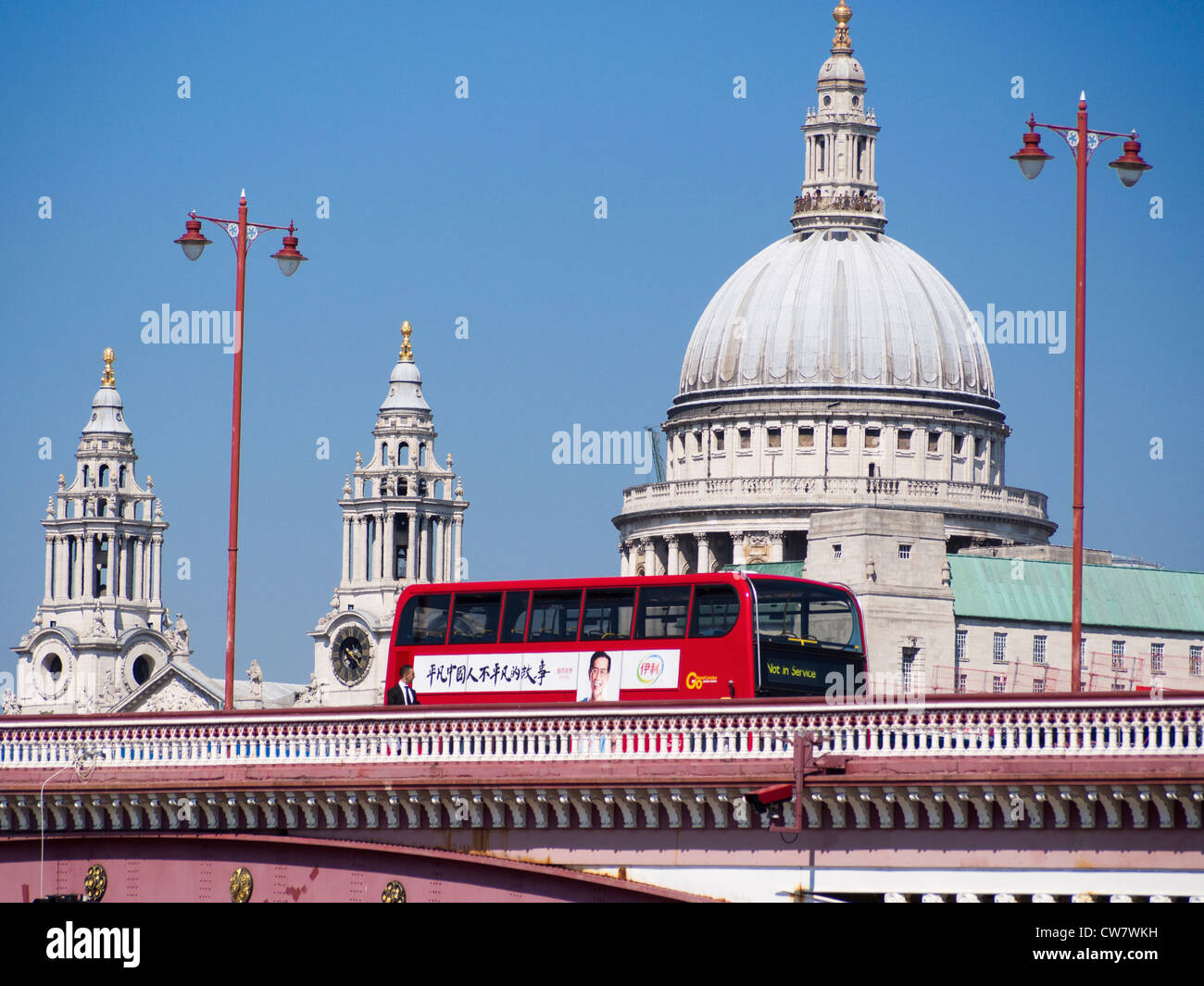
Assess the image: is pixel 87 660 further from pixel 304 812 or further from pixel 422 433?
pixel 304 812

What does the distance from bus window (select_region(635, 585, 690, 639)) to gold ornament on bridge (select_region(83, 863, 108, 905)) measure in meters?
11.4

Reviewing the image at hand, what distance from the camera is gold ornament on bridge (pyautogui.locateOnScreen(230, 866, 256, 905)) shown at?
5369cm

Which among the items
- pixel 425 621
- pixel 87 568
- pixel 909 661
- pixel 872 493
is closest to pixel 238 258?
pixel 425 621

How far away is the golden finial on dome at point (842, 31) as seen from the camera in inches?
6544

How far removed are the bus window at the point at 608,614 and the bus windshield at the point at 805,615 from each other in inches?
107

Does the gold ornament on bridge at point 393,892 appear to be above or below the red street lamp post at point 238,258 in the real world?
below

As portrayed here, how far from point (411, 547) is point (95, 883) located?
11206 centimetres

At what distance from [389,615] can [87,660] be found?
28.1 meters

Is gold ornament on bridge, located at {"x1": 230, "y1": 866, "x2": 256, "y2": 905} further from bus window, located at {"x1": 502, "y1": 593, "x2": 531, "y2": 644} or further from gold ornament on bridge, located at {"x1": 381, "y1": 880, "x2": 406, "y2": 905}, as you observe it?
bus window, located at {"x1": 502, "y1": 593, "x2": 531, "y2": 644}

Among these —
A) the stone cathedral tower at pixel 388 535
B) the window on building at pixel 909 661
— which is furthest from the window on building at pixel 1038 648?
the stone cathedral tower at pixel 388 535

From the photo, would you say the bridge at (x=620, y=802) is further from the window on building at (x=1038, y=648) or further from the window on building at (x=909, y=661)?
the window on building at (x=1038, y=648)

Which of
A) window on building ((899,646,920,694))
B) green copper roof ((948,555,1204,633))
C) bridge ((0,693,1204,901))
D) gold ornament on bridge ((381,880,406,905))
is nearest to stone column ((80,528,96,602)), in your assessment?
green copper roof ((948,555,1204,633))
